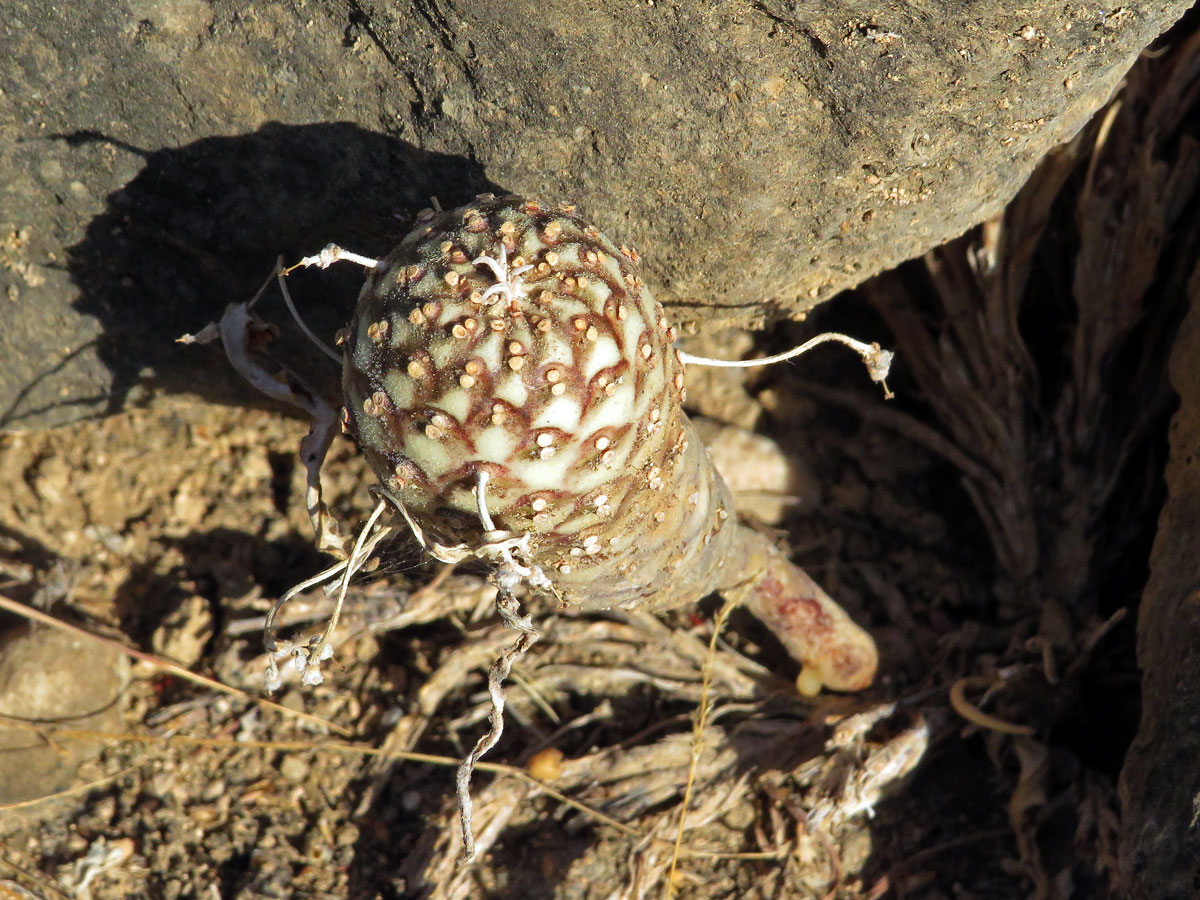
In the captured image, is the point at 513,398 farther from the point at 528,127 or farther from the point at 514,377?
the point at 528,127

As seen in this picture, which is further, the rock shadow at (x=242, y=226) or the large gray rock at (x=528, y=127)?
the rock shadow at (x=242, y=226)

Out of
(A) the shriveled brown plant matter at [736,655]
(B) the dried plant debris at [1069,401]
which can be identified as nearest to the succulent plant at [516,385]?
(A) the shriveled brown plant matter at [736,655]

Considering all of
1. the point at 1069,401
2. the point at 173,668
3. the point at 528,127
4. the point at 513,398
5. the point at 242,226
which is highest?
the point at 242,226

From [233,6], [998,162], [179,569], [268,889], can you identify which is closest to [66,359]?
[179,569]

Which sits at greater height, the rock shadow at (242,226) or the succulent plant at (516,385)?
the rock shadow at (242,226)

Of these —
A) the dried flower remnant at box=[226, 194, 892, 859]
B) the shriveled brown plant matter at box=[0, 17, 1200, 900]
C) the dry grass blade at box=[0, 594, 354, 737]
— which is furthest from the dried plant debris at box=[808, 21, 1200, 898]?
the dry grass blade at box=[0, 594, 354, 737]

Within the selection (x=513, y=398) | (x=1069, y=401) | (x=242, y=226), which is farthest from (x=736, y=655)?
(x=242, y=226)

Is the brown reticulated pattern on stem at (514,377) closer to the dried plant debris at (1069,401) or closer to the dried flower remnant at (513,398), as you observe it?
the dried flower remnant at (513,398)
